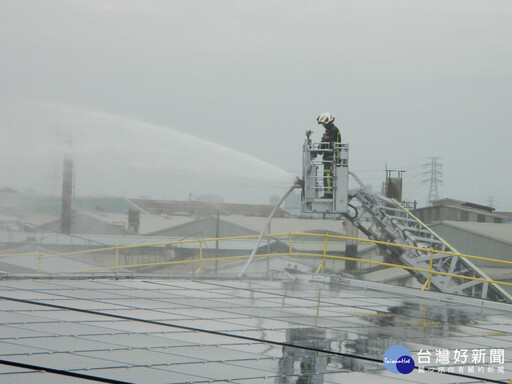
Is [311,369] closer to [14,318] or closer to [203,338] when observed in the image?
[203,338]

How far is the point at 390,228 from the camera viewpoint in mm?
24078

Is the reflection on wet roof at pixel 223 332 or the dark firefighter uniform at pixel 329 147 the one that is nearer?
the reflection on wet roof at pixel 223 332

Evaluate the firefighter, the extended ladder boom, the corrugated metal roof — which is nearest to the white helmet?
the firefighter

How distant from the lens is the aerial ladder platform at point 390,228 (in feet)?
69.2

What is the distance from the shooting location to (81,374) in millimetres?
6961

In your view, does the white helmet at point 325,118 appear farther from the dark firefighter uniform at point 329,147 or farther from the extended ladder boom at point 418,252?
the extended ladder boom at point 418,252

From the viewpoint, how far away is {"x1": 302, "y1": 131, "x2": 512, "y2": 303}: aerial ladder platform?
21.1 meters

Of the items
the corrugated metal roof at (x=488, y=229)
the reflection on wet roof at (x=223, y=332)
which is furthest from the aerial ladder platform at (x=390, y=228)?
the corrugated metal roof at (x=488, y=229)

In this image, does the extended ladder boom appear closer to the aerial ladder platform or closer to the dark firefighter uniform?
the aerial ladder platform

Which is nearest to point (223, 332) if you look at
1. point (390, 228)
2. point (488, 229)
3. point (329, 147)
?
point (329, 147)

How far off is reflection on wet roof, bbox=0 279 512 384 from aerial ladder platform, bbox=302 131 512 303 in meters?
5.41

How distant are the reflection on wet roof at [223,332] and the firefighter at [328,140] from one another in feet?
19.4

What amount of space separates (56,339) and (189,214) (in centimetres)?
3298

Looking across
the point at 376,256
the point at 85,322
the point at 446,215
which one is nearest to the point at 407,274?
the point at 376,256
